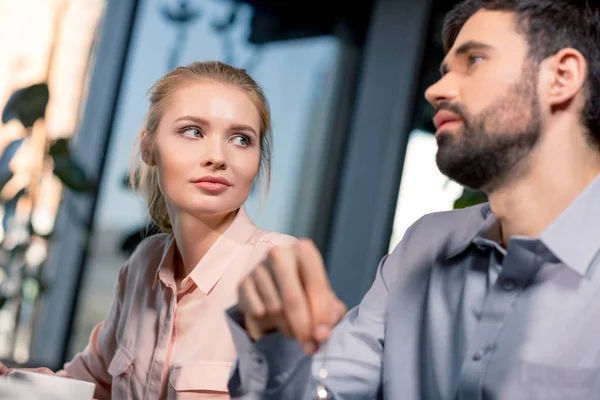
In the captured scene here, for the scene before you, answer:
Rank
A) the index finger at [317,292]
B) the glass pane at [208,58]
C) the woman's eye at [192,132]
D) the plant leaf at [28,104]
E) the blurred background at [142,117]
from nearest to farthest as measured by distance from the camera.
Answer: the index finger at [317,292] → the woman's eye at [192,132] → the plant leaf at [28,104] → the blurred background at [142,117] → the glass pane at [208,58]

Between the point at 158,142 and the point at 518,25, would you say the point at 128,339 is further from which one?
the point at 518,25

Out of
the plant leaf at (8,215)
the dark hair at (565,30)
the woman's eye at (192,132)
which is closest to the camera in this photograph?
the dark hair at (565,30)

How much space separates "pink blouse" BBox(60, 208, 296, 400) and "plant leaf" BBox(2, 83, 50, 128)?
66 cm

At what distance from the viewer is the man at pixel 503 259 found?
1.03 m

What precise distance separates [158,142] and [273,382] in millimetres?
509

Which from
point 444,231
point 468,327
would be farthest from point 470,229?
point 468,327

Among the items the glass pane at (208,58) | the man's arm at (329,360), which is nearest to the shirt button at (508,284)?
the man's arm at (329,360)

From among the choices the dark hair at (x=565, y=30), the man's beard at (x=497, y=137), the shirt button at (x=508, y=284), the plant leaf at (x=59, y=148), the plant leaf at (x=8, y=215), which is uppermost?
the dark hair at (x=565, y=30)

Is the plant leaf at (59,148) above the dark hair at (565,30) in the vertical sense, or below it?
below

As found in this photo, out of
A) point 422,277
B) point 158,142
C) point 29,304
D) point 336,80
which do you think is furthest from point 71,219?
A: point 422,277

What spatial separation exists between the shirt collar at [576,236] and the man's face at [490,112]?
3.9 inches

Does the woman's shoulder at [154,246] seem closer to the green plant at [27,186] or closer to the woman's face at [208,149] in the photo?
the woman's face at [208,149]

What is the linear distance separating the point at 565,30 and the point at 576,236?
12.5 inches

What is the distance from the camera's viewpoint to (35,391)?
0.98m
